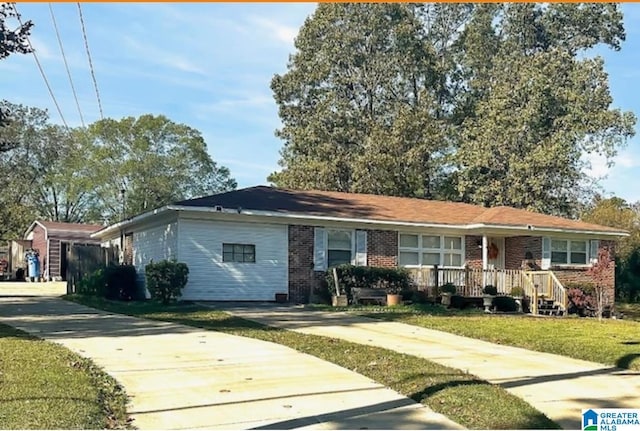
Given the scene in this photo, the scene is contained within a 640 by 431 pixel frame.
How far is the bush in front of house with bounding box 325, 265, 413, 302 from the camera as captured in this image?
20.8 metres

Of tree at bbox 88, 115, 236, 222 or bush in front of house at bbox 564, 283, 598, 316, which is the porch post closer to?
bush in front of house at bbox 564, 283, 598, 316

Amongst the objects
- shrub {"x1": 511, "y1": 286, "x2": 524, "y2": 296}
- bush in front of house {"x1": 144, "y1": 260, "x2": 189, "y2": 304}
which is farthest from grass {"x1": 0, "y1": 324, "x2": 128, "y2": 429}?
shrub {"x1": 511, "y1": 286, "x2": 524, "y2": 296}

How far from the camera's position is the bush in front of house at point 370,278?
2080 centimetres

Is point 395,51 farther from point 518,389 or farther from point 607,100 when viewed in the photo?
point 518,389

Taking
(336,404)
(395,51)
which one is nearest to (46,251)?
(395,51)

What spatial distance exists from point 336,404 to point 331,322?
785 centimetres

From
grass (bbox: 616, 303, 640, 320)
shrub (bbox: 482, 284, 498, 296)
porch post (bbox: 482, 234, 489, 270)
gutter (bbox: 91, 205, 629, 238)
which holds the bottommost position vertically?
grass (bbox: 616, 303, 640, 320)

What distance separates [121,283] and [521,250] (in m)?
13.6

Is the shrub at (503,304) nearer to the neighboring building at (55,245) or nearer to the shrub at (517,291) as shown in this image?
the shrub at (517,291)

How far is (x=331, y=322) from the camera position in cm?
1474

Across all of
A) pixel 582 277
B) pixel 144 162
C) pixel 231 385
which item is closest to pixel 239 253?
pixel 582 277

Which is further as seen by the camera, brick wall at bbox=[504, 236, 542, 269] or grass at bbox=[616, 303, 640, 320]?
brick wall at bbox=[504, 236, 542, 269]

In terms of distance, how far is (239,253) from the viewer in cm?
2061

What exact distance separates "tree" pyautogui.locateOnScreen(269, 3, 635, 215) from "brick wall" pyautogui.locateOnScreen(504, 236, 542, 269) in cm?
994
